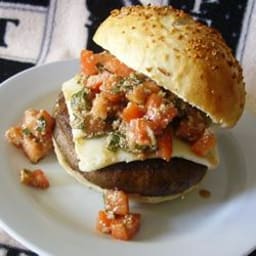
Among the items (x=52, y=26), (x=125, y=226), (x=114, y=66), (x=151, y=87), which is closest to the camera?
(x=125, y=226)

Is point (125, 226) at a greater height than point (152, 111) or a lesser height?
lesser

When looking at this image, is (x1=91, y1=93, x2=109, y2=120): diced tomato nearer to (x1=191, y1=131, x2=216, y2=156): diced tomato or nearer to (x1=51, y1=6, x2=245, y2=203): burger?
(x1=51, y1=6, x2=245, y2=203): burger

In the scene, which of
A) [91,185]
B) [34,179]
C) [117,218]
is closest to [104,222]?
[117,218]

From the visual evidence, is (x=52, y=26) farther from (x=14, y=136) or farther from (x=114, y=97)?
(x=114, y=97)

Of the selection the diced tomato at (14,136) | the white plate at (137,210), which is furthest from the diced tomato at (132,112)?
the diced tomato at (14,136)

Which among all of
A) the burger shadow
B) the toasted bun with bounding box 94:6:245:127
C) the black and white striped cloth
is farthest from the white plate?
the black and white striped cloth

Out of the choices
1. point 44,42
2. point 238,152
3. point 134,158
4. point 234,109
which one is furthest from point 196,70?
point 44,42

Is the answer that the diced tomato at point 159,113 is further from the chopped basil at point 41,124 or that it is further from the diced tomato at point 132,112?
the chopped basil at point 41,124

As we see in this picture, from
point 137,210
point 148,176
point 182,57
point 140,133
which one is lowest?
point 137,210
